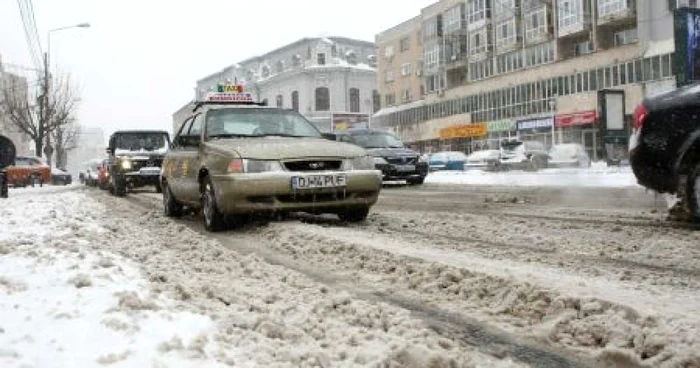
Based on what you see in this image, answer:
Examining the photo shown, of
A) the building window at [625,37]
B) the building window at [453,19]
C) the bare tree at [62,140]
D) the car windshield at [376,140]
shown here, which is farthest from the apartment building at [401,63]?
the car windshield at [376,140]

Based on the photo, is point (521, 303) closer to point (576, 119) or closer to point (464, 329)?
point (464, 329)

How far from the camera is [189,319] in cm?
289

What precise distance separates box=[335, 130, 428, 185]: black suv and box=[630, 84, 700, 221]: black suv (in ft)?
37.3

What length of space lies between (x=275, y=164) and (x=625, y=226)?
135 inches

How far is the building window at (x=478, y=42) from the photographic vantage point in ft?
172

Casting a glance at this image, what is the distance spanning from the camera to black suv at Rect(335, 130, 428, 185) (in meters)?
18.1

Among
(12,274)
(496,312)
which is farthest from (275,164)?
(496,312)

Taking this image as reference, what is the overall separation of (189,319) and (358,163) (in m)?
4.48

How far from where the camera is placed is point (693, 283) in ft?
12.4

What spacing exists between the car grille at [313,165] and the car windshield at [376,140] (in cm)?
1150

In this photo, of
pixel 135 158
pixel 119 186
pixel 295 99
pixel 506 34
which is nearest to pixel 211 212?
pixel 119 186

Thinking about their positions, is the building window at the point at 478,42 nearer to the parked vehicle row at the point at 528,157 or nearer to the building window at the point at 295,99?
the parked vehicle row at the point at 528,157

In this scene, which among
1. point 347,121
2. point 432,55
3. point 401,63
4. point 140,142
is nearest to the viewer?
point 140,142

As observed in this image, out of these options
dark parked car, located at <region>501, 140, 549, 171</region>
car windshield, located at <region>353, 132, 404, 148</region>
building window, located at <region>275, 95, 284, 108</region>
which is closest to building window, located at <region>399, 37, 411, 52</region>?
building window, located at <region>275, 95, 284, 108</region>
